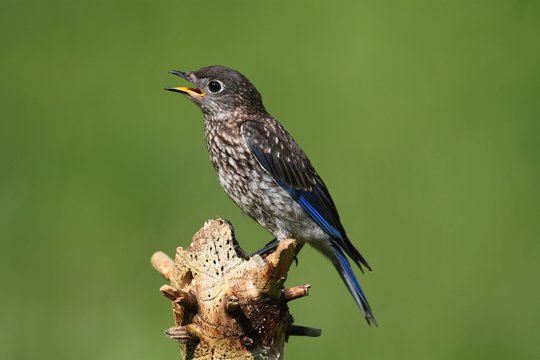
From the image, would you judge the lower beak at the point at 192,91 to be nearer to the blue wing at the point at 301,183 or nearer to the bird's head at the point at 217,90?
the bird's head at the point at 217,90

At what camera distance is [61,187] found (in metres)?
11.4

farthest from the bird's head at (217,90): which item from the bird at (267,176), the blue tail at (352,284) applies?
the blue tail at (352,284)

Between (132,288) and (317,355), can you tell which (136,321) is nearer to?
(132,288)

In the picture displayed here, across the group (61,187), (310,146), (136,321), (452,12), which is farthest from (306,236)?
(452,12)

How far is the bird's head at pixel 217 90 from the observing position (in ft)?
27.1

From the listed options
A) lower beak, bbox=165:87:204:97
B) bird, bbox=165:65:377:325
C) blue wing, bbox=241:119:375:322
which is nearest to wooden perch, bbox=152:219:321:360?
bird, bbox=165:65:377:325

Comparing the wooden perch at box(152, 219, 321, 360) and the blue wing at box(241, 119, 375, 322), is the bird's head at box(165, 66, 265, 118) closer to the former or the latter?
the blue wing at box(241, 119, 375, 322)

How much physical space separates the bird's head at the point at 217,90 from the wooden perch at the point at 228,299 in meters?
2.09

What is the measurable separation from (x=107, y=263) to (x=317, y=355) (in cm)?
211

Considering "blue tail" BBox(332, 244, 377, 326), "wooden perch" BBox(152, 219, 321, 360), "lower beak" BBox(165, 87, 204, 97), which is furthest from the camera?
"lower beak" BBox(165, 87, 204, 97)

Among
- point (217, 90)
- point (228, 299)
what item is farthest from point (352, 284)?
point (228, 299)

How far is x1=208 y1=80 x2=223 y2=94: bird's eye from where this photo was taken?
827cm

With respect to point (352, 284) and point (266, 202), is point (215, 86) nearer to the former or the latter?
point (266, 202)

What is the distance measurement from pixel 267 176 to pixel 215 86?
0.76m
